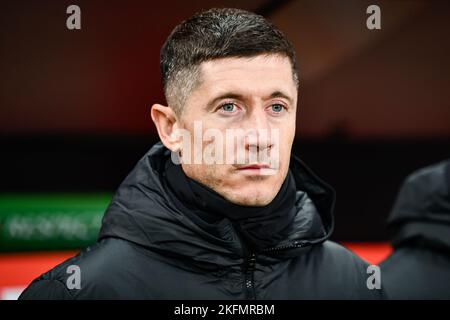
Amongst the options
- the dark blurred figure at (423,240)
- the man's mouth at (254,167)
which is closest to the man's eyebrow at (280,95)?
the man's mouth at (254,167)

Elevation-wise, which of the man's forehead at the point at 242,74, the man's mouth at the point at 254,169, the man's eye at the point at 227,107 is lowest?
the man's mouth at the point at 254,169

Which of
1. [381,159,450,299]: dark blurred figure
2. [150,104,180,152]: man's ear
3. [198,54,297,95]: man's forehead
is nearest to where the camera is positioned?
[198,54,297,95]: man's forehead

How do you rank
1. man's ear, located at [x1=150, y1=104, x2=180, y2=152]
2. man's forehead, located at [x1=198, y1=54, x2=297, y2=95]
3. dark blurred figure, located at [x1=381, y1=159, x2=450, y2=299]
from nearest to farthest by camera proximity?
man's forehead, located at [x1=198, y1=54, x2=297, y2=95]
man's ear, located at [x1=150, y1=104, x2=180, y2=152]
dark blurred figure, located at [x1=381, y1=159, x2=450, y2=299]

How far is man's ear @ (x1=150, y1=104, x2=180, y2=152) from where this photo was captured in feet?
5.69

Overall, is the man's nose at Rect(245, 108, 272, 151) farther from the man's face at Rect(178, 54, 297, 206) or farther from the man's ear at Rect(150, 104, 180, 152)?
the man's ear at Rect(150, 104, 180, 152)

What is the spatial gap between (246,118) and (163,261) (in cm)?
41

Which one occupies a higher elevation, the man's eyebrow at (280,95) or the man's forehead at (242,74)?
the man's forehead at (242,74)

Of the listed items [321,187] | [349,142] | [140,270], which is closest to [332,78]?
[349,142]

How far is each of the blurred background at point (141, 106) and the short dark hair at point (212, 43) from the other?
0.27 meters

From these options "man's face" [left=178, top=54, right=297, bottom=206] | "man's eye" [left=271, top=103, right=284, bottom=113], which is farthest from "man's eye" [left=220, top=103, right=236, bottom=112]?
"man's eye" [left=271, top=103, right=284, bottom=113]

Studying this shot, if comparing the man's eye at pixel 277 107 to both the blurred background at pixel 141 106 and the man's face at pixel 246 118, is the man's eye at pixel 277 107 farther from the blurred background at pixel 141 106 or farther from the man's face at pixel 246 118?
the blurred background at pixel 141 106

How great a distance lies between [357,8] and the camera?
2.41 metres

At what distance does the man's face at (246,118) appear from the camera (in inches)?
63.4

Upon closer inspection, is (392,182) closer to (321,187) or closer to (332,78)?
(332,78)
